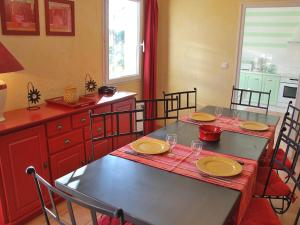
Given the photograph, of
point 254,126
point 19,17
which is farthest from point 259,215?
point 19,17

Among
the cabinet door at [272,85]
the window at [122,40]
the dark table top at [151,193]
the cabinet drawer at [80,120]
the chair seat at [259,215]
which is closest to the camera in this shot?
the dark table top at [151,193]

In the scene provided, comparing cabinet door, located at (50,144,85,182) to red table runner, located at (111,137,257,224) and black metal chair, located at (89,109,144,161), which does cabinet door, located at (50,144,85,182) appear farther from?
red table runner, located at (111,137,257,224)

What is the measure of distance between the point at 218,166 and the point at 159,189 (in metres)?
0.45

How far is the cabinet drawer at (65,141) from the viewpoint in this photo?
2.42 metres

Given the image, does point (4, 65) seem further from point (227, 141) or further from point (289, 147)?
point (289, 147)

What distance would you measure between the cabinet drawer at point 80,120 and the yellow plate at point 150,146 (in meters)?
0.93

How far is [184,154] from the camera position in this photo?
1791 millimetres

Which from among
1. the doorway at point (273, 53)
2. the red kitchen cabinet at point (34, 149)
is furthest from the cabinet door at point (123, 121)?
the doorway at point (273, 53)

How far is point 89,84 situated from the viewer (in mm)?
3389

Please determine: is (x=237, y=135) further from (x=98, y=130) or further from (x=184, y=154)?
(x=98, y=130)

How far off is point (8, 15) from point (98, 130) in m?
1.39

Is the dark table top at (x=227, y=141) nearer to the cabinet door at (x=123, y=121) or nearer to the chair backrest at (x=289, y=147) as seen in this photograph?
the chair backrest at (x=289, y=147)

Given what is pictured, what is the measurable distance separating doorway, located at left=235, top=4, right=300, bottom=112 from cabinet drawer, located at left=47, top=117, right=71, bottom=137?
177 inches

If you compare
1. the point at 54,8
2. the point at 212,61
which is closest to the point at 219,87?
the point at 212,61
